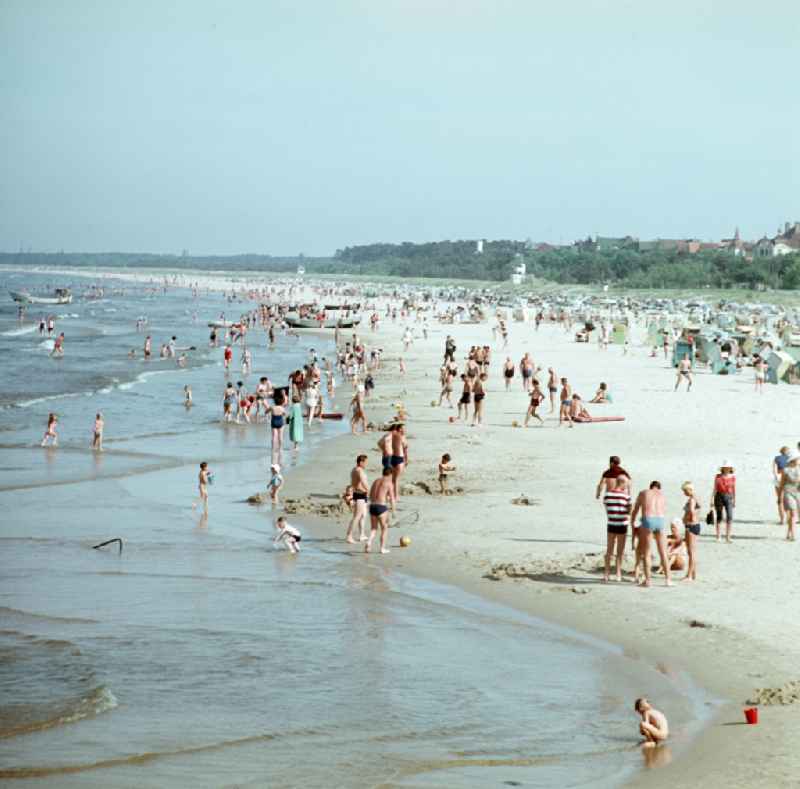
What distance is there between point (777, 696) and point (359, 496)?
23.3ft

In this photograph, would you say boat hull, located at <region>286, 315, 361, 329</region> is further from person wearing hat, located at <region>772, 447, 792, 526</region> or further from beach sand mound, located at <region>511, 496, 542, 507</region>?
person wearing hat, located at <region>772, 447, 792, 526</region>

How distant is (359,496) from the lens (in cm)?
1625

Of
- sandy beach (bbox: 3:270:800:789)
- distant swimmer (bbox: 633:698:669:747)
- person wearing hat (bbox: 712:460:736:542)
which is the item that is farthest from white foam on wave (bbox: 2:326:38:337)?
distant swimmer (bbox: 633:698:669:747)

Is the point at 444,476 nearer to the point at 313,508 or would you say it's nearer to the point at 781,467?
the point at 313,508

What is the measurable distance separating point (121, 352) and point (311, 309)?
26.5 metres

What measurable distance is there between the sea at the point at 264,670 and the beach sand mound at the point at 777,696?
463 millimetres

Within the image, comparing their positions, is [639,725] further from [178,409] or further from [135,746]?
[178,409]

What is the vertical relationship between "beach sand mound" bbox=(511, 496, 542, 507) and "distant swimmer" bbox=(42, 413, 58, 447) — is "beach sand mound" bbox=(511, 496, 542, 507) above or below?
above

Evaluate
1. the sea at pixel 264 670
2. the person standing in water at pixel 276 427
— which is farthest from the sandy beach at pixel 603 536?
the person standing in water at pixel 276 427

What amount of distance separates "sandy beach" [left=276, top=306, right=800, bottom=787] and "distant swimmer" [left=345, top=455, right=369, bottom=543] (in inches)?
23.0

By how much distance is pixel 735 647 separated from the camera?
11758 mm

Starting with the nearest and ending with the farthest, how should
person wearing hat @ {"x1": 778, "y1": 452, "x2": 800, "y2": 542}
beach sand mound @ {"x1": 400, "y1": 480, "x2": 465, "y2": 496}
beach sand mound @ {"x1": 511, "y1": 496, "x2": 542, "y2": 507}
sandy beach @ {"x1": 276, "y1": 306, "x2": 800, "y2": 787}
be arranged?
sandy beach @ {"x1": 276, "y1": 306, "x2": 800, "y2": 787}
person wearing hat @ {"x1": 778, "y1": 452, "x2": 800, "y2": 542}
beach sand mound @ {"x1": 511, "y1": 496, "x2": 542, "y2": 507}
beach sand mound @ {"x1": 400, "y1": 480, "x2": 465, "y2": 496}

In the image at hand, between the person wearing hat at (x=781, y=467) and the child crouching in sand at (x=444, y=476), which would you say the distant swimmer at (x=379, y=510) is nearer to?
the child crouching in sand at (x=444, y=476)

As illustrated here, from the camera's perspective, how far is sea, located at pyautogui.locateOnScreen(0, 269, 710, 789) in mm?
9320
